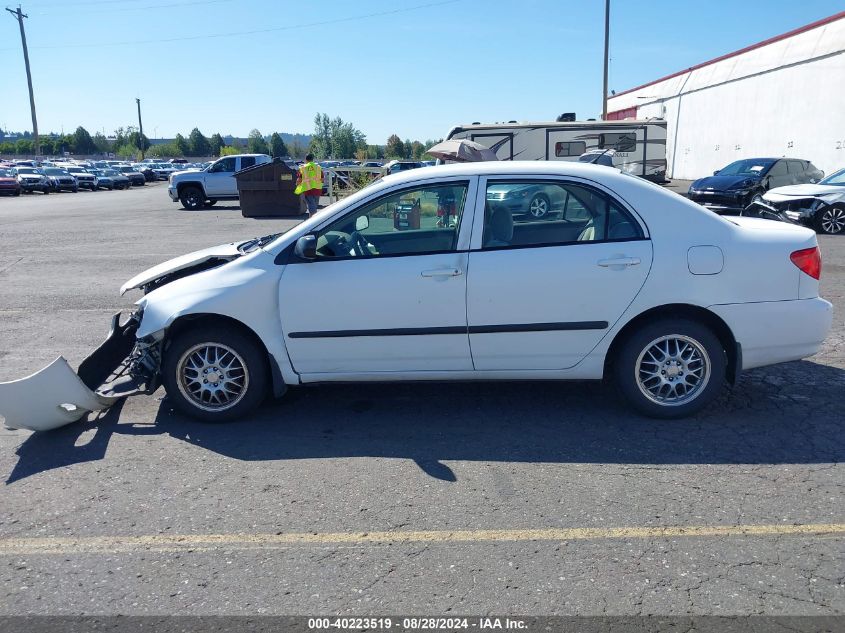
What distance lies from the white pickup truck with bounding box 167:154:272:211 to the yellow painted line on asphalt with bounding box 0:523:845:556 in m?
23.6

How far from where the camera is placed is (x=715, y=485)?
12.9 feet

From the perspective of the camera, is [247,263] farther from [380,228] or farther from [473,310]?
[473,310]

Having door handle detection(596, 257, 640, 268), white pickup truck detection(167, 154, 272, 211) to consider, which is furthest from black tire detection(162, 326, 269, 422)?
white pickup truck detection(167, 154, 272, 211)

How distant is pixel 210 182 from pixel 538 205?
76.0 feet

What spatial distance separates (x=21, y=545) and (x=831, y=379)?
554 cm

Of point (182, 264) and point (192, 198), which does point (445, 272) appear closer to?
point (182, 264)

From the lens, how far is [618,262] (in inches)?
181

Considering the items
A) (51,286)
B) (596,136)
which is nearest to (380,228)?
(51,286)

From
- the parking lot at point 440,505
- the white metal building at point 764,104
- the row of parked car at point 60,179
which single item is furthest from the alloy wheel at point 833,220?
the row of parked car at point 60,179

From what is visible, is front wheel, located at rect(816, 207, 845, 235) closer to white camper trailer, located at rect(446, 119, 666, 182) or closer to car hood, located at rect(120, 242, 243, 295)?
white camper trailer, located at rect(446, 119, 666, 182)

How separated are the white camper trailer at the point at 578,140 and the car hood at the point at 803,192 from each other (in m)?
11.8

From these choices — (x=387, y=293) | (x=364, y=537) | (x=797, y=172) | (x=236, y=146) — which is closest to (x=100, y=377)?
(x=387, y=293)

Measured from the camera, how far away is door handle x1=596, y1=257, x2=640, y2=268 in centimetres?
459

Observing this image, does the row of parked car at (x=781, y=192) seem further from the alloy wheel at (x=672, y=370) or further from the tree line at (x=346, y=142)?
the tree line at (x=346, y=142)
